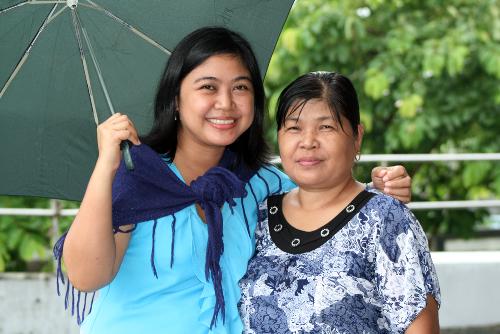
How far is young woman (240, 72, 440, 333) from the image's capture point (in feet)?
7.86

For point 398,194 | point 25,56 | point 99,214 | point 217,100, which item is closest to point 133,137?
point 99,214

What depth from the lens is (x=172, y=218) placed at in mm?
2648

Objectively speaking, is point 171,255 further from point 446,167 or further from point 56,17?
point 446,167

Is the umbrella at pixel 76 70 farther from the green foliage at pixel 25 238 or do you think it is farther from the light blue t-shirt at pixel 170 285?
the green foliage at pixel 25 238

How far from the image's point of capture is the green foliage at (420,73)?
6457mm

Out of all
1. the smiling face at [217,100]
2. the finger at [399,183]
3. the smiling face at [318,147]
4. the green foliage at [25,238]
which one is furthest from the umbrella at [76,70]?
the green foliage at [25,238]

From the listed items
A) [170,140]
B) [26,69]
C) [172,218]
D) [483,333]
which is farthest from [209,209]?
[483,333]

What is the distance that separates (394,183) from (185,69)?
732mm

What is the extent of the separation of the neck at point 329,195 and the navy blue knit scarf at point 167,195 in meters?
0.22

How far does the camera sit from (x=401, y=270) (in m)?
2.38

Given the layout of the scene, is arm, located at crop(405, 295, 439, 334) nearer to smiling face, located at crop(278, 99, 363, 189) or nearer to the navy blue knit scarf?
smiling face, located at crop(278, 99, 363, 189)

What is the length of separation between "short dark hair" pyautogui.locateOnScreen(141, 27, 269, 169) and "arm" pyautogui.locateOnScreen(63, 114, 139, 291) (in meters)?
0.35

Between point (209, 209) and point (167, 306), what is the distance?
0.32 metres

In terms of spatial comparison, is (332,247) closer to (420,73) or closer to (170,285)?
(170,285)
